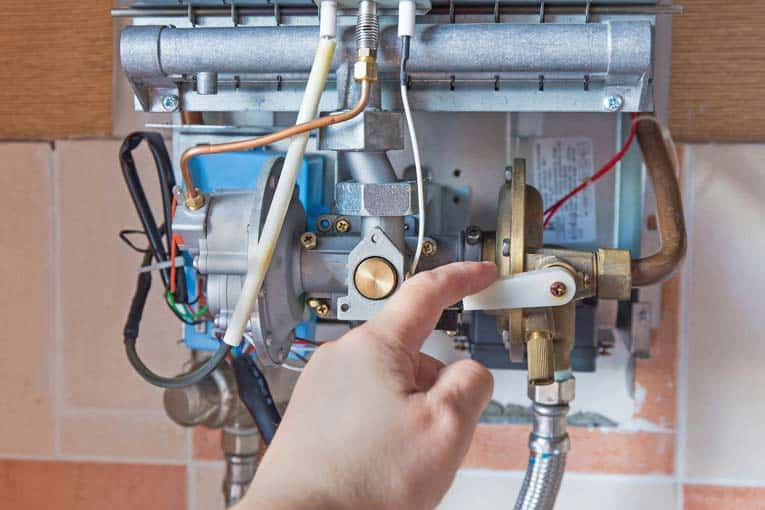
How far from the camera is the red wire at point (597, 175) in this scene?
2.81ft

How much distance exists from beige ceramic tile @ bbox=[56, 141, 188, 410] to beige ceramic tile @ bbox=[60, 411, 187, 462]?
20 millimetres

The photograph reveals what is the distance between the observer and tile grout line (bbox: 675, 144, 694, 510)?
0.92m

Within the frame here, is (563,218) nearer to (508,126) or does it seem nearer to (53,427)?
(508,126)

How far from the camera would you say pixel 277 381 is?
887mm

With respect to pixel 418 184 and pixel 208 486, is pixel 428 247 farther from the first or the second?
pixel 208 486

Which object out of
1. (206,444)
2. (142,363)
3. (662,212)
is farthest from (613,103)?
(206,444)

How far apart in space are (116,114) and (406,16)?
21.0 inches

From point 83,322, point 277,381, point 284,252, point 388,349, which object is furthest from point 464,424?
point 83,322

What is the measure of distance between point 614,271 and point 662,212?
0.14 meters

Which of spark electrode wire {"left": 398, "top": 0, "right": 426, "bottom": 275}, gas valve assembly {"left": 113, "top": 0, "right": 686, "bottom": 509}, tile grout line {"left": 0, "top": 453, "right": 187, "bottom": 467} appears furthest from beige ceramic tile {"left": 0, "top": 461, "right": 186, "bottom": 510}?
spark electrode wire {"left": 398, "top": 0, "right": 426, "bottom": 275}

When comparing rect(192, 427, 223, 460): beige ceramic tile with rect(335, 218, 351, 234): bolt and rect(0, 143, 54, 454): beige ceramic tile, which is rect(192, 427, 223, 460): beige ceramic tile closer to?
rect(0, 143, 54, 454): beige ceramic tile

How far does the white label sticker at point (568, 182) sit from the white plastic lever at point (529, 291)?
0.27m

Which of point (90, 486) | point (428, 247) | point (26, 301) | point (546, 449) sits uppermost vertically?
point (428, 247)

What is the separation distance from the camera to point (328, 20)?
0.64m
